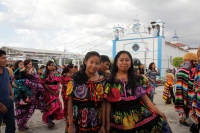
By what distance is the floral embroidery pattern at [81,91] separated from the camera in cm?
232

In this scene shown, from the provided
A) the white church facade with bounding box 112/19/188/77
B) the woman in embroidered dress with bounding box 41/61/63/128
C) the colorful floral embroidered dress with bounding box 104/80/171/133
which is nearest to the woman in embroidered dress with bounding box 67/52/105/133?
the colorful floral embroidered dress with bounding box 104/80/171/133

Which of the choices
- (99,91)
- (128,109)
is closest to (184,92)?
(128,109)

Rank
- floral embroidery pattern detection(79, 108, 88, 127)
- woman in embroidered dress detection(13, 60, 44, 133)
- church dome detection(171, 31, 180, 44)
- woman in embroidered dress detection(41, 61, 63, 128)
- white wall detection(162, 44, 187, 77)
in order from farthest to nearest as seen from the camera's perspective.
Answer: church dome detection(171, 31, 180, 44)
white wall detection(162, 44, 187, 77)
woman in embroidered dress detection(41, 61, 63, 128)
woman in embroidered dress detection(13, 60, 44, 133)
floral embroidery pattern detection(79, 108, 88, 127)

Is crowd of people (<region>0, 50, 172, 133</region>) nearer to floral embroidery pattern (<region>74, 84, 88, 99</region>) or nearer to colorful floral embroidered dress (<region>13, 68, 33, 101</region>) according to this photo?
floral embroidery pattern (<region>74, 84, 88, 99</region>)

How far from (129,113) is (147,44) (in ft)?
83.4

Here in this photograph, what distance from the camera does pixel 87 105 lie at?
7.60 ft

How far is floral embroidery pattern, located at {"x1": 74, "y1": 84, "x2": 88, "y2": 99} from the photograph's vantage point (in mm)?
2322

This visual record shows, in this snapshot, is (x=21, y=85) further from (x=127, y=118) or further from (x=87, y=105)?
(x=127, y=118)

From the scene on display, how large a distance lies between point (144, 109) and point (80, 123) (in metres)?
0.83

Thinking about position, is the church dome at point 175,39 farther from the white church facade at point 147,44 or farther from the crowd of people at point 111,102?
the crowd of people at point 111,102

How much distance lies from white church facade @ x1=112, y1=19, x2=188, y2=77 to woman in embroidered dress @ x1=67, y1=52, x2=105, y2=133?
22.6 m

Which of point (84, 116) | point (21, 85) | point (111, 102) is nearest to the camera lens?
point (84, 116)

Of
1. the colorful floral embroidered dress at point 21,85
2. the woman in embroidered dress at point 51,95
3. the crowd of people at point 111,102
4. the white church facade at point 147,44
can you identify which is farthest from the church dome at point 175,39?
the crowd of people at point 111,102

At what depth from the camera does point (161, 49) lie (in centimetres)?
2495
